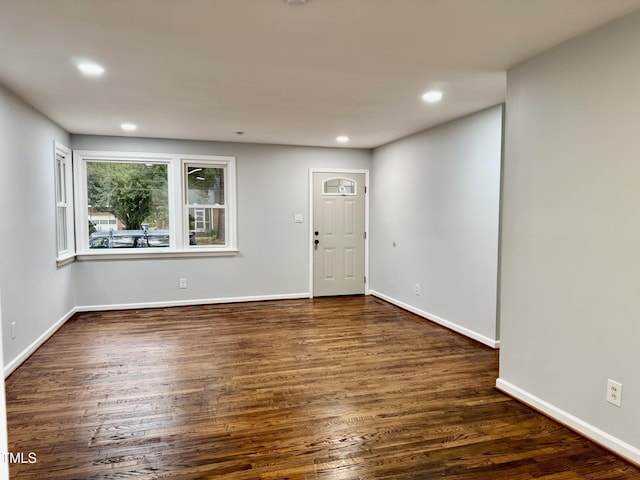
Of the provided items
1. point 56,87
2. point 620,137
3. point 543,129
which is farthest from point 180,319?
point 620,137

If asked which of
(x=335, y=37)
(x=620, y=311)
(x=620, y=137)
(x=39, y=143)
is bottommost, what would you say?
(x=620, y=311)

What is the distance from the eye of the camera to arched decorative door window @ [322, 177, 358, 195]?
6227 millimetres

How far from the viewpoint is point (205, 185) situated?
228 inches

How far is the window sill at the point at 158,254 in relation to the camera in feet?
17.4

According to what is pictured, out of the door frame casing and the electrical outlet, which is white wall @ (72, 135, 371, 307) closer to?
the door frame casing

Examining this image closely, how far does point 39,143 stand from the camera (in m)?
4.04

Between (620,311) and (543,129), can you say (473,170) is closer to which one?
(543,129)

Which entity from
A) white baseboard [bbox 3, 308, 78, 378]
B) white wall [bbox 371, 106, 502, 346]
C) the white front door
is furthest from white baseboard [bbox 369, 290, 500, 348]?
white baseboard [bbox 3, 308, 78, 378]

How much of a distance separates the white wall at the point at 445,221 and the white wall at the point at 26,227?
411cm

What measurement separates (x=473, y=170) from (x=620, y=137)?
2.01 metres

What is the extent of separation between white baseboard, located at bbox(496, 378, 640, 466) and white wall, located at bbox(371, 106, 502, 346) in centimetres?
107

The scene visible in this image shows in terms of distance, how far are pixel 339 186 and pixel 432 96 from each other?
113 inches

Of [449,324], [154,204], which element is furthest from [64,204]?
[449,324]

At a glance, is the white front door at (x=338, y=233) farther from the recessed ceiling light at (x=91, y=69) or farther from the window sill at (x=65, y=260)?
the recessed ceiling light at (x=91, y=69)
